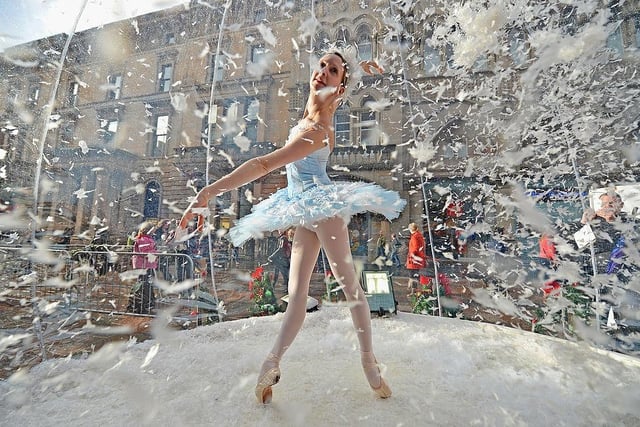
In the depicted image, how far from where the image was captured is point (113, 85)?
2359 mm

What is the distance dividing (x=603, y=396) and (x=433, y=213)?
5367mm

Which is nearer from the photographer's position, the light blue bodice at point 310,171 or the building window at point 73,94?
the light blue bodice at point 310,171

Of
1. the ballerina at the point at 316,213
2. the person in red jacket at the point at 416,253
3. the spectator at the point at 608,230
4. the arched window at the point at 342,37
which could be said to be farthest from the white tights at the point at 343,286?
the arched window at the point at 342,37

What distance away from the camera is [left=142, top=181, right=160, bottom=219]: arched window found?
328 cm

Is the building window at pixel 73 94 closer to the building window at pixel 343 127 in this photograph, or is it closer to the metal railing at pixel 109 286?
the metal railing at pixel 109 286

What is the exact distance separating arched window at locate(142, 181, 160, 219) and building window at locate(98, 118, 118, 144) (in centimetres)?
68

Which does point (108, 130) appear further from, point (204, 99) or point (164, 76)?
point (204, 99)

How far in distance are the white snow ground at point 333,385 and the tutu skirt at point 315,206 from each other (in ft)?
2.11

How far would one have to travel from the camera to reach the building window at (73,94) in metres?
2.05

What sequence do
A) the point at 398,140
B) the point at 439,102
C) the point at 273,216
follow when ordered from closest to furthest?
the point at 273,216 → the point at 439,102 → the point at 398,140

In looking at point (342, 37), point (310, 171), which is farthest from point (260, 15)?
point (310, 171)

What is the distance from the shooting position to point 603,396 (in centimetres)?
109

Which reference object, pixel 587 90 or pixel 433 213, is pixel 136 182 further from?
pixel 433 213

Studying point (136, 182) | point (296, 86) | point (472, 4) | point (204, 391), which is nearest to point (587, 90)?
point (472, 4)
